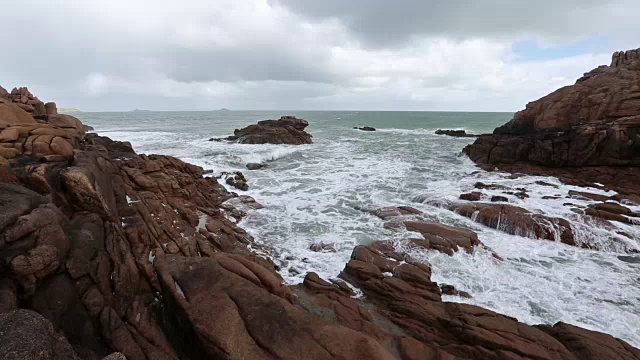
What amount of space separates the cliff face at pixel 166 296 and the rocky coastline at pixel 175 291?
1.1 inches

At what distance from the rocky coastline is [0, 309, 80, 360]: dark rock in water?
0.7 inches

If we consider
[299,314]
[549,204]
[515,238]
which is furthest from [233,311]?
[549,204]

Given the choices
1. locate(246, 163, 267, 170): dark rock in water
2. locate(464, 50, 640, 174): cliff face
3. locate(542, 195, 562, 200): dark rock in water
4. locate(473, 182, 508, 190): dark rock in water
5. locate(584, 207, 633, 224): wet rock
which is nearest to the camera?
locate(584, 207, 633, 224): wet rock

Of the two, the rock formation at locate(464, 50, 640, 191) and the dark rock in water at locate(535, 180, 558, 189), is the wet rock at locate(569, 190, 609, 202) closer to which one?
the dark rock in water at locate(535, 180, 558, 189)

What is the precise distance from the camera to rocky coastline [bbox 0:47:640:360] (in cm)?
559

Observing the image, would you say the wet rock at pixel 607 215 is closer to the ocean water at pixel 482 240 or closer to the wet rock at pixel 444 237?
the ocean water at pixel 482 240

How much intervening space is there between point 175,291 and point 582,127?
103 ft

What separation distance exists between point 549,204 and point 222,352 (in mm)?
19481

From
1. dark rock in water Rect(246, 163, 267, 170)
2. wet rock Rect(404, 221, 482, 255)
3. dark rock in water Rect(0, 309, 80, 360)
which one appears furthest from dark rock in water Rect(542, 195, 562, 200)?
dark rock in water Rect(246, 163, 267, 170)

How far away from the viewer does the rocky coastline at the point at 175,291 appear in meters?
5.59

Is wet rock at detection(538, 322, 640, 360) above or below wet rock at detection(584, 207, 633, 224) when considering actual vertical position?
below

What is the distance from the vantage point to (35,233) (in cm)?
611

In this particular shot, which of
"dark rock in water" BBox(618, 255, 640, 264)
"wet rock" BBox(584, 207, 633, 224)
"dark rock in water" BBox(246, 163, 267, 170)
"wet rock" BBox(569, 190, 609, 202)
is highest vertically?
"dark rock in water" BBox(246, 163, 267, 170)

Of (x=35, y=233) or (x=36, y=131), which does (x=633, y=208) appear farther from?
(x=36, y=131)
